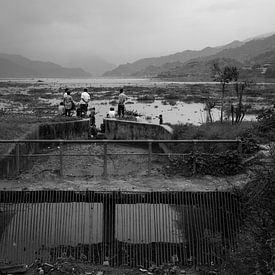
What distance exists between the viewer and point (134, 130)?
2016 cm

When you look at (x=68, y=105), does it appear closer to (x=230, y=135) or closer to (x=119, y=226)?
(x=230, y=135)

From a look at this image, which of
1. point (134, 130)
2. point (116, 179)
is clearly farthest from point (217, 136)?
point (134, 130)

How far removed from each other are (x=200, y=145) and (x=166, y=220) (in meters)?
3.32

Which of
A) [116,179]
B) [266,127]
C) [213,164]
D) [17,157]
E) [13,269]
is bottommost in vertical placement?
[13,269]

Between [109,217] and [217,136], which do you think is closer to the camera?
[109,217]

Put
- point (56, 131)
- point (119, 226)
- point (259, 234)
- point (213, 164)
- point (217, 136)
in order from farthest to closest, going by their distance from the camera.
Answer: point (56, 131)
point (217, 136)
point (213, 164)
point (119, 226)
point (259, 234)

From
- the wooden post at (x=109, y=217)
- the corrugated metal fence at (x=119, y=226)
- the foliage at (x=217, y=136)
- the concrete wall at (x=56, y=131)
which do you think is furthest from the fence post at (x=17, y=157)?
the foliage at (x=217, y=136)

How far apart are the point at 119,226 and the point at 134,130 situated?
10887mm

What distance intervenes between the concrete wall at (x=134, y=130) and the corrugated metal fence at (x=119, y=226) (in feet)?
23.8

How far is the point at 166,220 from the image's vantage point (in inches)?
372

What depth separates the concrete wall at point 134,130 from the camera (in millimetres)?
18047

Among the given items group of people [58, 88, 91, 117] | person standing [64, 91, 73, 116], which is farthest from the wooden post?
person standing [64, 91, 73, 116]

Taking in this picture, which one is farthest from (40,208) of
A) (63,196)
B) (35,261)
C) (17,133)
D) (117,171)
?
(17,133)

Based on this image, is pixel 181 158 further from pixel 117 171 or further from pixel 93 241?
pixel 93 241
